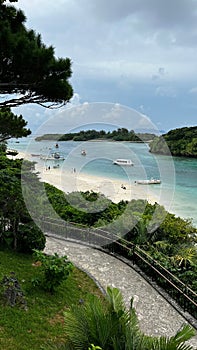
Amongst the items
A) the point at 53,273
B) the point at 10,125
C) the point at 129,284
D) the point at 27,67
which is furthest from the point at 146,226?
the point at 27,67

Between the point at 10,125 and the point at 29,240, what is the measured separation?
11.0ft

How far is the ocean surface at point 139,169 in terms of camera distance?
18188 mm

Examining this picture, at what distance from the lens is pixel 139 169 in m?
32.8

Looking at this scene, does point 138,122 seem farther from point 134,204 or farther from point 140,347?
point 140,347

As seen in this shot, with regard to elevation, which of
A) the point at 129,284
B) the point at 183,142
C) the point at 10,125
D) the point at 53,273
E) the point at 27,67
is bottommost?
the point at 129,284

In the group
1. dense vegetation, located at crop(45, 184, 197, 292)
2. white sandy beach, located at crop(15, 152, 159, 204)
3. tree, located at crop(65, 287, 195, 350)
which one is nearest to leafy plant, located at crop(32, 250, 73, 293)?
tree, located at crop(65, 287, 195, 350)

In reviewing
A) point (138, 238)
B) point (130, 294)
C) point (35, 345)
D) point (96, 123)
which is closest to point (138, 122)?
point (96, 123)

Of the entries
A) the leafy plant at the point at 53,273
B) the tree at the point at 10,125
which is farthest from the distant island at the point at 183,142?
the leafy plant at the point at 53,273

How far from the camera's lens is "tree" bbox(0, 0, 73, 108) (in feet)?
→ 19.3

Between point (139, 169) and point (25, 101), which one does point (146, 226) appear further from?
point (139, 169)

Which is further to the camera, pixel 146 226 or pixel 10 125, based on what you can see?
pixel 146 226

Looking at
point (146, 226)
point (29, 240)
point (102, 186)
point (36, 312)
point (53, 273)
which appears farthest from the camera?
point (102, 186)

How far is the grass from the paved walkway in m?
0.75

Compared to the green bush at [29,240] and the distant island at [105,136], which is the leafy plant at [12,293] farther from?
the distant island at [105,136]
